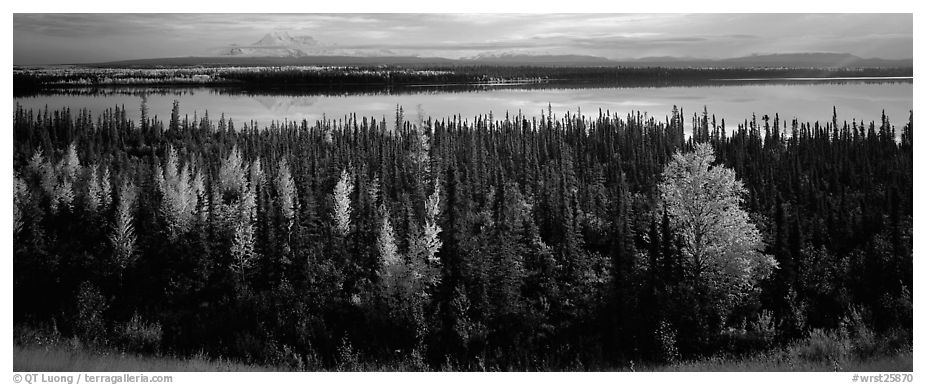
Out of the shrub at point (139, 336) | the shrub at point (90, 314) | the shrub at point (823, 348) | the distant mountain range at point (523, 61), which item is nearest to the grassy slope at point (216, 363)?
the shrub at point (823, 348)

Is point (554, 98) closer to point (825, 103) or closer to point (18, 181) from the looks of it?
point (825, 103)

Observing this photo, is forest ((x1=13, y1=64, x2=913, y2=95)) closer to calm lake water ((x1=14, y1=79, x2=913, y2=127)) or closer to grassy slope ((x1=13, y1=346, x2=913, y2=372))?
calm lake water ((x1=14, y1=79, x2=913, y2=127))

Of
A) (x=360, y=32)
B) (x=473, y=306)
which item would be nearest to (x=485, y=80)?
(x=360, y=32)

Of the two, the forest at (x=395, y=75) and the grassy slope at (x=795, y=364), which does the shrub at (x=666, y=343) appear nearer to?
the grassy slope at (x=795, y=364)

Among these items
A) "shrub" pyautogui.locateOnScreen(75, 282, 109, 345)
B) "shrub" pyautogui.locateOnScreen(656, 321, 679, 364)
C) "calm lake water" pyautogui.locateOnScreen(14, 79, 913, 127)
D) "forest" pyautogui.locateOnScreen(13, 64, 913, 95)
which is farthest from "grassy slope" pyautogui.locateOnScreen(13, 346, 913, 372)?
"forest" pyautogui.locateOnScreen(13, 64, 913, 95)

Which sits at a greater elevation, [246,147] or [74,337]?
[246,147]

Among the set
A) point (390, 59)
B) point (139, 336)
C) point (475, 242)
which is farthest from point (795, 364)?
point (139, 336)

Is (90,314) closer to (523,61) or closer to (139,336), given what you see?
(139,336)
